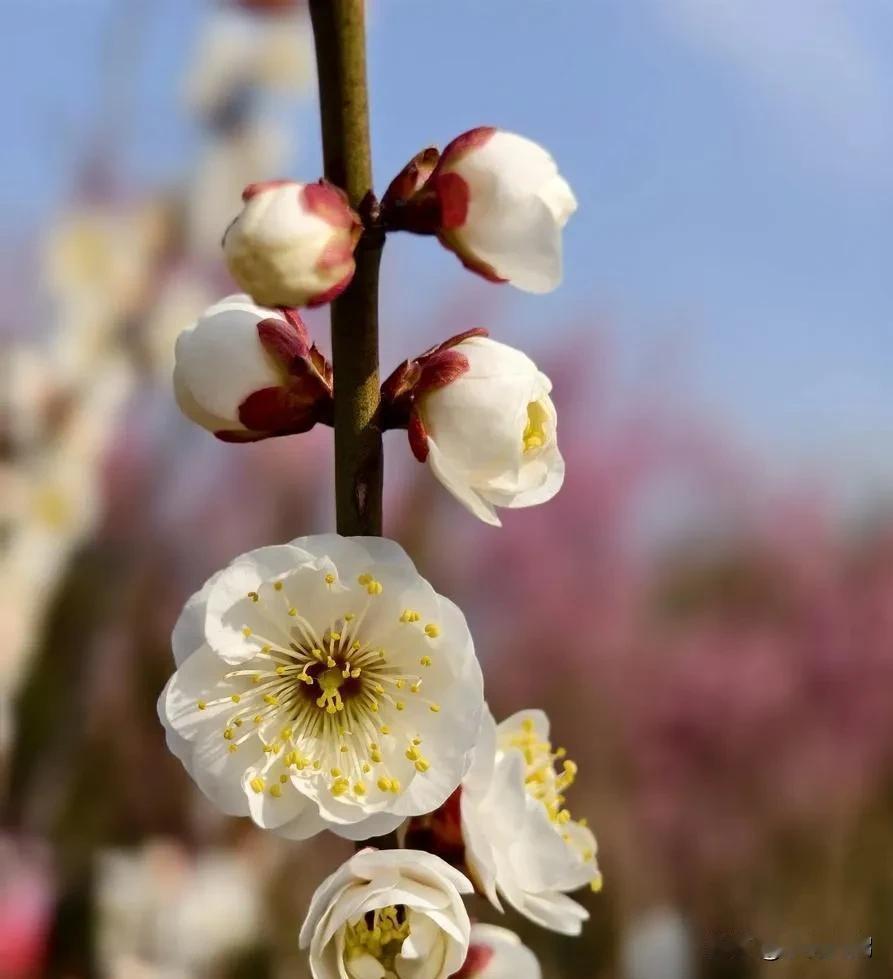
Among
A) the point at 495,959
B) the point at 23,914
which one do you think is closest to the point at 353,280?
the point at 495,959

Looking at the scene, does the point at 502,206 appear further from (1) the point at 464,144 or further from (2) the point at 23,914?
(2) the point at 23,914

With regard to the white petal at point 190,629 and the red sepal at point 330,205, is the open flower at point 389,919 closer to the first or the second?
the white petal at point 190,629

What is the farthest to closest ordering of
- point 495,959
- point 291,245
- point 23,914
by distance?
1. point 23,914
2. point 495,959
3. point 291,245

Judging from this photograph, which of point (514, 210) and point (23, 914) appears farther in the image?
point (23, 914)

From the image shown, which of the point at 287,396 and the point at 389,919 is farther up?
the point at 287,396

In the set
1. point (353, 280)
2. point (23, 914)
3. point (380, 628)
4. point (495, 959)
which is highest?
point (353, 280)

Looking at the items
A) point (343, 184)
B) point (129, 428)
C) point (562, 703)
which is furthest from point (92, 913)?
point (343, 184)

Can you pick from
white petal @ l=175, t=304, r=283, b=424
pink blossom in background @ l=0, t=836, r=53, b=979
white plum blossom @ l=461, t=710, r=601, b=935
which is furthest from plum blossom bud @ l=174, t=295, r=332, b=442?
pink blossom in background @ l=0, t=836, r=53, b=979
